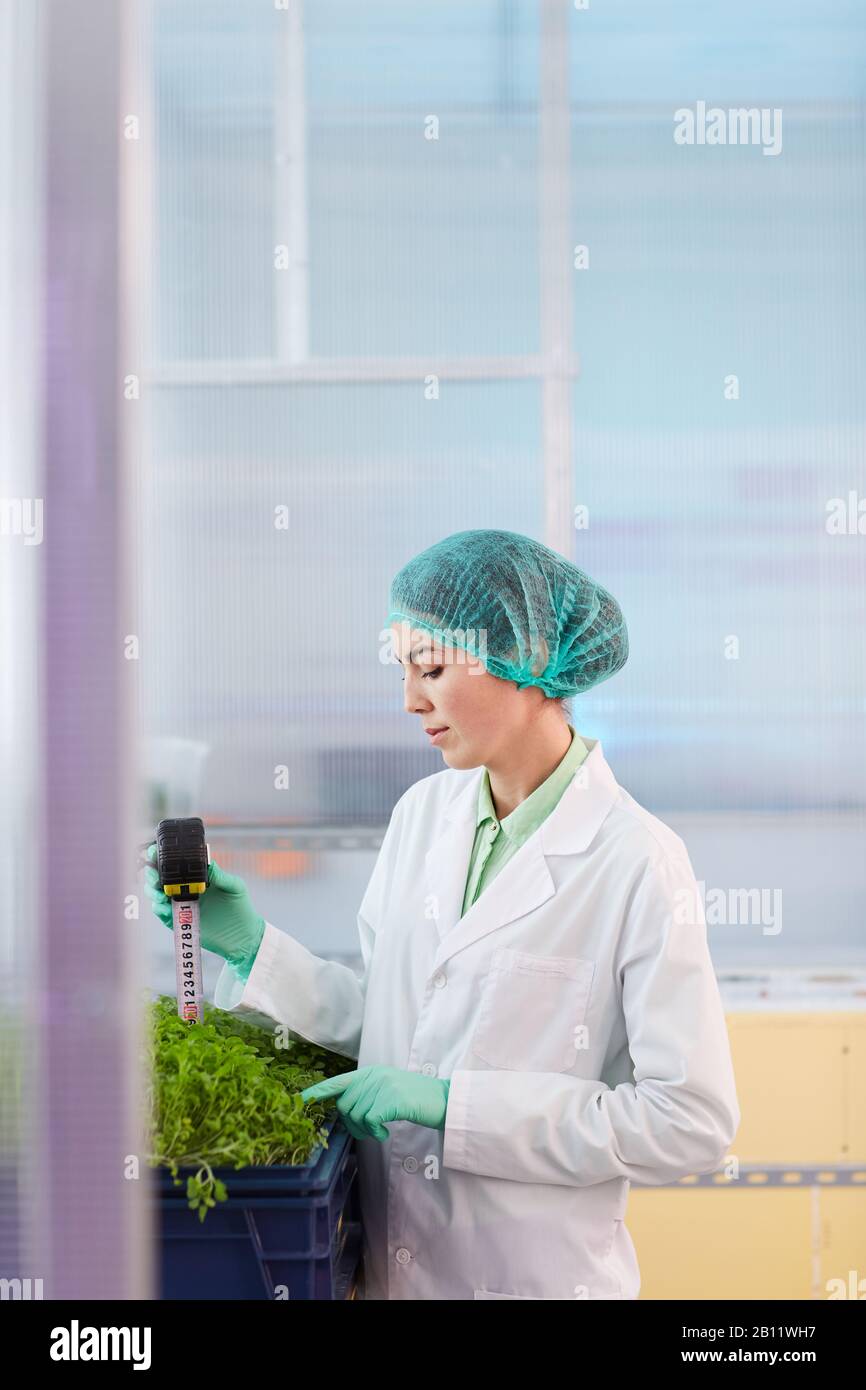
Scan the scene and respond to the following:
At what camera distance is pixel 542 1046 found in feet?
3.36

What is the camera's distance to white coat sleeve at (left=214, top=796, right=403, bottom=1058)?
1.15 m

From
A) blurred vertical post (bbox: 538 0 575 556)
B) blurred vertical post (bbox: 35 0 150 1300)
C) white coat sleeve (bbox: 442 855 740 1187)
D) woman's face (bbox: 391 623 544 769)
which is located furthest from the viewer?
blurred vertical post (bbox: 538 0 575 556)

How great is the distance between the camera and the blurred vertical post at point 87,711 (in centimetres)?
62

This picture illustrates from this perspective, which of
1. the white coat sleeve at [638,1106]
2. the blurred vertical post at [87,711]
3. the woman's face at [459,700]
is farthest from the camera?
the woman's face at [459,700]

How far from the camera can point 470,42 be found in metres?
1.45

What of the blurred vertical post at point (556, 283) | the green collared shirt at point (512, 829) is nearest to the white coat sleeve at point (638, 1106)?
the green collared shirt at point (512, 829)

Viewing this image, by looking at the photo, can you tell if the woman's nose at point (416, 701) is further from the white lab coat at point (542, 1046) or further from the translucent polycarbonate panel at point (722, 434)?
the translucent polycarbonate panel at point (722, 434)

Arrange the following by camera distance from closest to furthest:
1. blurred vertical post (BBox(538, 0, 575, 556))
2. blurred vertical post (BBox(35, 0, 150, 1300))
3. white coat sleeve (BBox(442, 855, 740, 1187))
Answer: blurred vertical post (BBox(35, 0, 150, 1300))
white coat sleeve (BBox(442, 855, 740, 1187))
blurred vertical post (BBox(538, 0, 575, 556))

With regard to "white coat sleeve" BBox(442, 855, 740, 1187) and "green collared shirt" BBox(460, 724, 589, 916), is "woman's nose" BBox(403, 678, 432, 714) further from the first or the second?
"white coat sleeve" BBox(442, 855, 740, 1187)

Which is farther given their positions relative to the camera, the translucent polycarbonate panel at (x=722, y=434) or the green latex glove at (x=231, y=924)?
the translucent polycarbonate panel at (x=722, y=434)

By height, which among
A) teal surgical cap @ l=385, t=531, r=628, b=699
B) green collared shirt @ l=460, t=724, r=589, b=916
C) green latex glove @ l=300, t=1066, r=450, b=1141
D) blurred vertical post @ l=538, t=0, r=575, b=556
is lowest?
green latex glove @ l=300, t=1066, r=450, b=1141

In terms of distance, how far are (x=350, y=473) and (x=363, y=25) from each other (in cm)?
64

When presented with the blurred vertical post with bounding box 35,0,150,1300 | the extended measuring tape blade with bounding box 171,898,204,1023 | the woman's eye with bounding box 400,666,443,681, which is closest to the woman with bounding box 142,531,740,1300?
the woman's eye with bounding box 400,666,443,681

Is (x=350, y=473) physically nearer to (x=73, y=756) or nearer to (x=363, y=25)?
(x=363, y=25)
